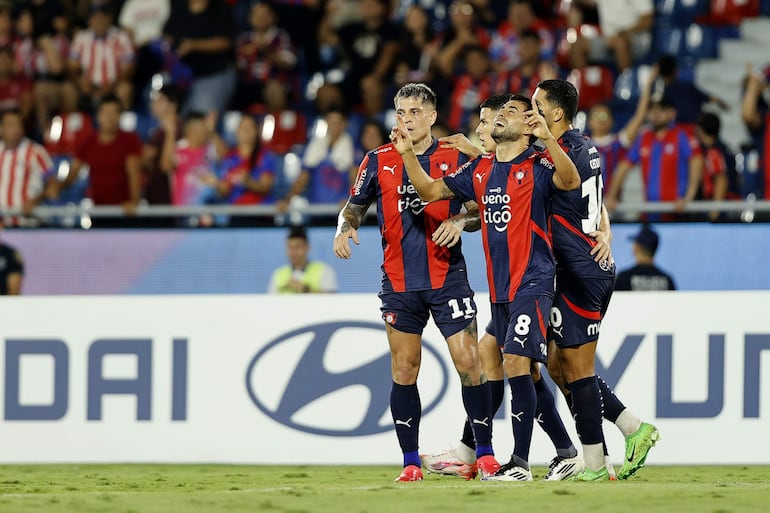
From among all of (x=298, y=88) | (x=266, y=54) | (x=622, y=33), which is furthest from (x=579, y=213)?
(x=266, y=54)

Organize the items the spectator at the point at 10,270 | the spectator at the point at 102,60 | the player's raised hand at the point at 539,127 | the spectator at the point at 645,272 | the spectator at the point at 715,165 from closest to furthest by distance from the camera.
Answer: the player's raised hand at the point at 539,127 < the spectator at the point at 645,272 < the spectator at the point at 10,270 < the spectator at the point at 715,165 < the spectator at the point at 102,60

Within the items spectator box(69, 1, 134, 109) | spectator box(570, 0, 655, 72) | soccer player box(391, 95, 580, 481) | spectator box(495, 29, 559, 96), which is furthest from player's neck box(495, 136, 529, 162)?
spectator box(69, 1, 134, 109)

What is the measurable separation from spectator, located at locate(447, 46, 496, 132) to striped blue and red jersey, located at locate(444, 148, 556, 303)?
20.8 feet

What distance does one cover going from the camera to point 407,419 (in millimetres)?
7648

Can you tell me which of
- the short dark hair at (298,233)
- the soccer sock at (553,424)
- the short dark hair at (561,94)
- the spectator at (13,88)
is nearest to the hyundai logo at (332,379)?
the short dark hair at (298,233)

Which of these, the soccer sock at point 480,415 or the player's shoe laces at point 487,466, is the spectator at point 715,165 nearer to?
the soccer sock at point 480,415

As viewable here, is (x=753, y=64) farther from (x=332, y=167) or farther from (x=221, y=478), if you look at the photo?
(x=221, y=478)

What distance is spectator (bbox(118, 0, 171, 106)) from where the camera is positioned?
51.6 ft

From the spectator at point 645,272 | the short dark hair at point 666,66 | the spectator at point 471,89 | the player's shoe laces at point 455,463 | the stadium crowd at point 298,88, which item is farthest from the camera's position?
the spectator at point 471,89

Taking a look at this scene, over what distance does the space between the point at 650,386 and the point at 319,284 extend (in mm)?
2912

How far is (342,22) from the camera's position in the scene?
53.0 feet

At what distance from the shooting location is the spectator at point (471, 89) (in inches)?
539

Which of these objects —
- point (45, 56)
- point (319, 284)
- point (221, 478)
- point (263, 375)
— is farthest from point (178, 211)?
point (45, 56)

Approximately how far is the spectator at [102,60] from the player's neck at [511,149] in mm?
8959
